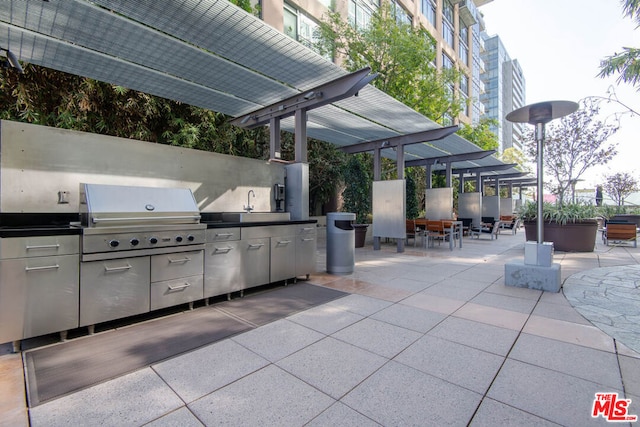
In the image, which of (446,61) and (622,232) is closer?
(622,232)

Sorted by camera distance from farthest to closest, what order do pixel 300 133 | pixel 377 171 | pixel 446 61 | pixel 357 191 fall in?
pixel 446 61 → pixel 357 191 → pixel 377 171 → pixel 300 133

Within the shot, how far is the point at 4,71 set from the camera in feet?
18.0

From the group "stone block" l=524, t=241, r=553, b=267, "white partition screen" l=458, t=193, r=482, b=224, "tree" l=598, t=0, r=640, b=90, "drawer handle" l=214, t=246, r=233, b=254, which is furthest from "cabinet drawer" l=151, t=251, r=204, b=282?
"white partition screen" l=458, t=193, r=482, b=224

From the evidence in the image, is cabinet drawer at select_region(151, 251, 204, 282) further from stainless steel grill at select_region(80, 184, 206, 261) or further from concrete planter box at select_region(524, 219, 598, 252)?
concrete planter box at select_region(524, 219, 598, 252)

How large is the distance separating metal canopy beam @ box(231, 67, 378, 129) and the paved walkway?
3.13 meters

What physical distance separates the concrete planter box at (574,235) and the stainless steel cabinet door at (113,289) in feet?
31.3

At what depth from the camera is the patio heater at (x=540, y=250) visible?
438cm

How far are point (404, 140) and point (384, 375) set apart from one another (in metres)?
7.13

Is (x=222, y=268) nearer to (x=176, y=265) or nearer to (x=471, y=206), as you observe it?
(x=176, y=265)

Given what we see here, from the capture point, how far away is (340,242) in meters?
5.40

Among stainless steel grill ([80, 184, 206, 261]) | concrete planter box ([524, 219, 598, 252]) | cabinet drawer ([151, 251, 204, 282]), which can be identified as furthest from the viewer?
concrete planter box ([524, 219, 598, 252])

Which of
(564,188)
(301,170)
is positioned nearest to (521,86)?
(564,188)

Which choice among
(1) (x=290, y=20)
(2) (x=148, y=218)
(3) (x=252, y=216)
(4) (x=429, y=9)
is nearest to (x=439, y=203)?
(3) (x=252, y=216)

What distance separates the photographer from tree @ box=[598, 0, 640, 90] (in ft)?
20.5
